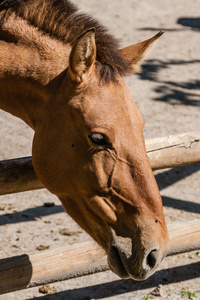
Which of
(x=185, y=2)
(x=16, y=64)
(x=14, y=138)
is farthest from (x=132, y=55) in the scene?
(x=185, y=2)

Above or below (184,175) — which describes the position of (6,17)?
above

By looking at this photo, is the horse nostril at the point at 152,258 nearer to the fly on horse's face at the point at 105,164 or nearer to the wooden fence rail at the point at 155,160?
the fly on horse's face at the point at 105,164

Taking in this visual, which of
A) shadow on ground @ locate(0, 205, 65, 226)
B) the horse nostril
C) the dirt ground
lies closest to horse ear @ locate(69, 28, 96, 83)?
the dirt ground

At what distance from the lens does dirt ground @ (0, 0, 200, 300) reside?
3.70m

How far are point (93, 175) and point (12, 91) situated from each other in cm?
73

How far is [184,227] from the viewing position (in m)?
3.46

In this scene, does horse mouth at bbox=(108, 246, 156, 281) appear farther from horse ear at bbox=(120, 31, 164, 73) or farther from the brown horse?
horse ear at bbox=(120, 31, 164, 73)

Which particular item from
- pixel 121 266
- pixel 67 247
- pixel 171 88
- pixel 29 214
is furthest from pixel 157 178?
pixel 121 266

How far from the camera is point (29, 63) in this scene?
7.95 ft

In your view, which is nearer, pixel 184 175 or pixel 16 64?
pixel 16 64

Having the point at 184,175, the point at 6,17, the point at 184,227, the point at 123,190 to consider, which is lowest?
the point at 184,175

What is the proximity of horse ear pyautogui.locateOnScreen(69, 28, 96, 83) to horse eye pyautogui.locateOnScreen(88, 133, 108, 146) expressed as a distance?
0.31 m

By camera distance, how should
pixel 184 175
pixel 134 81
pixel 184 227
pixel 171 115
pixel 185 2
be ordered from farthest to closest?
1. pixel 185 2
2. pixel 134 81
3. pixel 171 115
4. pixel 184 175
5. pixel 184 227

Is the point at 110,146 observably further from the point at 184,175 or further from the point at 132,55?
the point at 184,175
